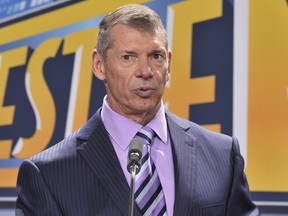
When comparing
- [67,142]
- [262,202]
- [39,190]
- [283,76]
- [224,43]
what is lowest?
[262,202]

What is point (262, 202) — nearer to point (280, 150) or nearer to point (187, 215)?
point (280, 150)

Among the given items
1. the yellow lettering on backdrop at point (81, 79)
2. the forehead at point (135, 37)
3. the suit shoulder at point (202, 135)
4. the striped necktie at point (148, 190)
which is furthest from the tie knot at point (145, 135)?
the yellow lettering on backdrop at point (81, 79)

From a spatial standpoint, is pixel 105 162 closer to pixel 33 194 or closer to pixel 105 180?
pixel 105 180

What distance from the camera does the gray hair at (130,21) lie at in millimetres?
1069

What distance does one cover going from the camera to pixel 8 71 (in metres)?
2.56

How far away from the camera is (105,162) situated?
3.42 ft

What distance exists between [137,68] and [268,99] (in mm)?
717

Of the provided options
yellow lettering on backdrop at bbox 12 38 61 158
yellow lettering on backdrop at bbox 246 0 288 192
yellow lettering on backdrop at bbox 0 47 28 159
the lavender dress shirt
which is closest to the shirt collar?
the lavender dress shirt

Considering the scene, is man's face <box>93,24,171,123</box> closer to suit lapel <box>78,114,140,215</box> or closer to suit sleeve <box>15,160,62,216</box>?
suit lapel <box>78,114,140,215</box>

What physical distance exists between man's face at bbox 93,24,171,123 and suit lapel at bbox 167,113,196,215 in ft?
0.35

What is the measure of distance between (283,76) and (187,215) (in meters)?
0.78

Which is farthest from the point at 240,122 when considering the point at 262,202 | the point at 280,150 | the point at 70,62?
the point at 70,62

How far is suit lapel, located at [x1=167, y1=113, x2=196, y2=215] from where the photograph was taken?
1.02 meters

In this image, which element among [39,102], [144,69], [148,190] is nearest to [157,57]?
[144,69]
